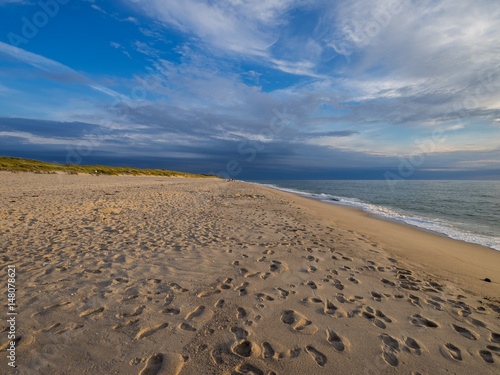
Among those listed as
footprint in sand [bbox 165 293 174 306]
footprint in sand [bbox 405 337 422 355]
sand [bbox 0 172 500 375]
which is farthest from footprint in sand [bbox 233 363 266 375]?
footprint in sand [bbox 405 337 422 355]

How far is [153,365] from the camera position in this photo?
8.65 ft

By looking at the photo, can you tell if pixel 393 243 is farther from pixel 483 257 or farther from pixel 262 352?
pixel 262 352

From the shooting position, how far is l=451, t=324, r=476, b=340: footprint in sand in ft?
11.2

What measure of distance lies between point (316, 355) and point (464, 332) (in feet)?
8.64

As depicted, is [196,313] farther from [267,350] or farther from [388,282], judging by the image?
[388,282]

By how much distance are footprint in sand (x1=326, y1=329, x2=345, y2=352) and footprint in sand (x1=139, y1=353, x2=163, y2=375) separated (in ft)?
7.53

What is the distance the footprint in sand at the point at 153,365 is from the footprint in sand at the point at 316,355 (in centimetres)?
189

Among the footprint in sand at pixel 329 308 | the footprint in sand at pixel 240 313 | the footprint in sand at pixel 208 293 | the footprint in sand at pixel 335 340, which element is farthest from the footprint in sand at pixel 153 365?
the footprint in sand at pixel 329 308

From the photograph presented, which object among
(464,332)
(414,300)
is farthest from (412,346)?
(414,300)

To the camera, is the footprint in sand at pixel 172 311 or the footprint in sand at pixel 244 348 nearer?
the footprint in sand at pixel 244 348

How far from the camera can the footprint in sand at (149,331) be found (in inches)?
121

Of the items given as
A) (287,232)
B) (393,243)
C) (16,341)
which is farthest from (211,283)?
(393,243)

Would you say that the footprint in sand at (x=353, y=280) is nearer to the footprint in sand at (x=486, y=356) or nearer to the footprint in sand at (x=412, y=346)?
the footprint in sand at (x=412, y=346)

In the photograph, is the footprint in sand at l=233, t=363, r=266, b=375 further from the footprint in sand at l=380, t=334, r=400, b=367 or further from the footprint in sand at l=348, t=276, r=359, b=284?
the footprint in sand at l=348, t=276, r=359, b=284
